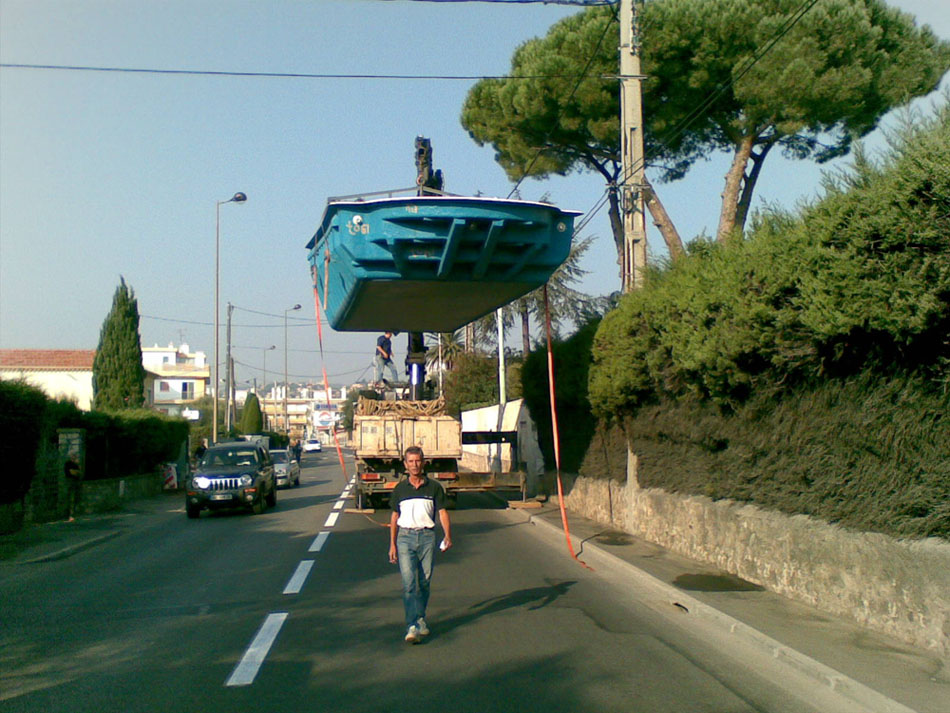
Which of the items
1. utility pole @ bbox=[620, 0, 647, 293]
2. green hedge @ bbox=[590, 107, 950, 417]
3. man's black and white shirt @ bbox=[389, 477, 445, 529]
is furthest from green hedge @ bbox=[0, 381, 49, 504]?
green hedge @ bbox=[590, 107, 950, 417]

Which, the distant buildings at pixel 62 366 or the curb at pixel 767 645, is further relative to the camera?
the distant buildings at pixel 62 366

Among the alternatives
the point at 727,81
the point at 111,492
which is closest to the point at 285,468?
the point at 111,492

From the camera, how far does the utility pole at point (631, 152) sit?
15211mm

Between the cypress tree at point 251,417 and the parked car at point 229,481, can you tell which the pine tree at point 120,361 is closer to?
the parked car at point 229,481

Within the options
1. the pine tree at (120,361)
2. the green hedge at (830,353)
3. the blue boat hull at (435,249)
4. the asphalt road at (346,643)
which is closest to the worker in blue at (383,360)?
the blue boat hull at (435,249)

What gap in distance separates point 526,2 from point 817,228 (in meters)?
9.26

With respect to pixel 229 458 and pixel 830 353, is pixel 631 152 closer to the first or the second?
pixel 830 353

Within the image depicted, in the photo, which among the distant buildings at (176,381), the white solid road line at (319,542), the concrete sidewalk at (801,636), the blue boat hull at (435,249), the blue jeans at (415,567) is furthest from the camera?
the distant buildings at (176,381)

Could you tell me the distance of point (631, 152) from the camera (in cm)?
1545

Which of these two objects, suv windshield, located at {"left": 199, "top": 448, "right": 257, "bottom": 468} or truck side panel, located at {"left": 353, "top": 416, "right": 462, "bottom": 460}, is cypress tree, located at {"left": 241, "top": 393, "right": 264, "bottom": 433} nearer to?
suv windshield, located at {"left": 199, "top": 448, "right": 257, "bottom": 468}

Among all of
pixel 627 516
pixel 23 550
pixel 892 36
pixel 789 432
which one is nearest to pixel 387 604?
pixel 789 432

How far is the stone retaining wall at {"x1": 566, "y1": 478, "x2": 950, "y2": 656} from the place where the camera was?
6.73 metres

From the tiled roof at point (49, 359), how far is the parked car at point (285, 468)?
36.7 m

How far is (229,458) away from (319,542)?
25.5 ft
